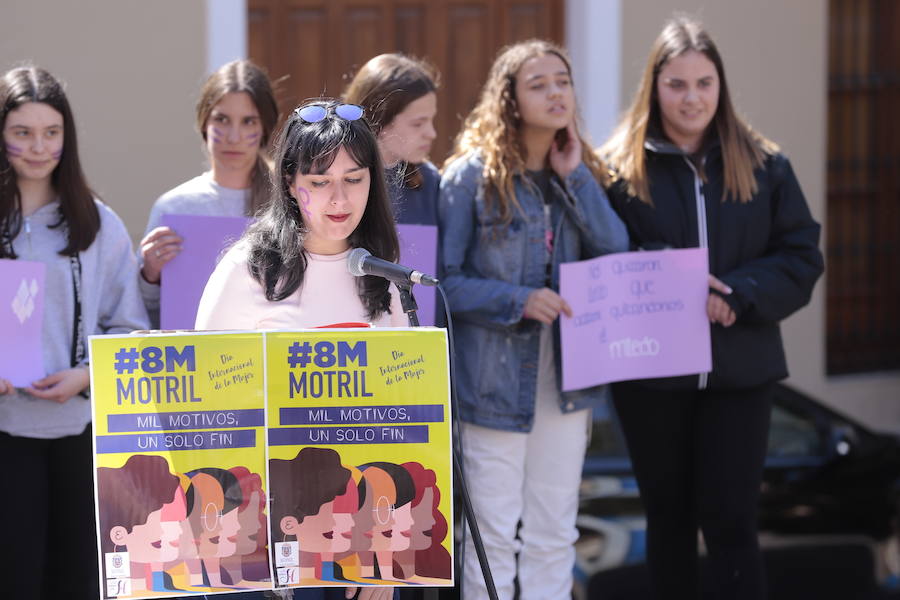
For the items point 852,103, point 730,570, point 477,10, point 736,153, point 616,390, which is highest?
point 477,10

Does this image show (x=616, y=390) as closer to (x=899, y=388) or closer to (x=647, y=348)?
(x=647, y=348)

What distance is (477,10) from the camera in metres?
6.81

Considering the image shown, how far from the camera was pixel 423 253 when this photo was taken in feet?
11.7

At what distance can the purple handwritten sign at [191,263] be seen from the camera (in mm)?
3541

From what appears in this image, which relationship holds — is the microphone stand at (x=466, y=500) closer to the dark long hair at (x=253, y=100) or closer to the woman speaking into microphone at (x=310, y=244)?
the woman speaking into microphone at (x=310, y=244)

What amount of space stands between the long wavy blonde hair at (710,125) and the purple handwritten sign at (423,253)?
683 mm

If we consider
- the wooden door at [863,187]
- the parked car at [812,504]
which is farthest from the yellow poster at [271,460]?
the wooden door at [863,187]

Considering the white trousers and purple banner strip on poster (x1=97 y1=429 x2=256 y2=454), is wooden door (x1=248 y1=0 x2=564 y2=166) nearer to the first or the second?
the white trousers

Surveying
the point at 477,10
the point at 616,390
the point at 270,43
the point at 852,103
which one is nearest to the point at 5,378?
the point at 616,390

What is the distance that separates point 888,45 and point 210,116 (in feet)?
17.9

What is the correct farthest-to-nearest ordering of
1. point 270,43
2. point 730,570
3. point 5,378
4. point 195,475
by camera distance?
point 270,43 < point 730,570 < point 5,378 < point 195,475

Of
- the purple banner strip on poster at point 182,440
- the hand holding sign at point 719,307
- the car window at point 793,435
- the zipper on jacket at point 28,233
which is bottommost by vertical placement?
the car window at point 793,435

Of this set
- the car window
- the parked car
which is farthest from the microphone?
the car window

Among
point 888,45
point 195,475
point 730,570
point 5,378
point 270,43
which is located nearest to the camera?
point 195,475
